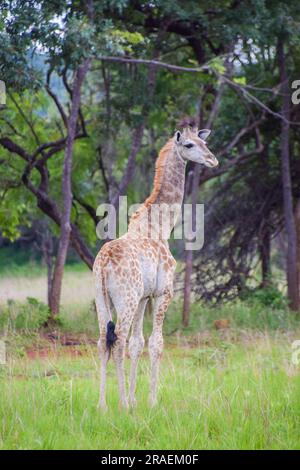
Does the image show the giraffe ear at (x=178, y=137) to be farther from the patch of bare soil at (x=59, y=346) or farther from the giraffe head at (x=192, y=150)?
the patch of bare soil at (x=59, y=346)

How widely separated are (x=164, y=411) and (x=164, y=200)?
2153mm

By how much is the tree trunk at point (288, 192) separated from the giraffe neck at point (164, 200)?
6.65 metres

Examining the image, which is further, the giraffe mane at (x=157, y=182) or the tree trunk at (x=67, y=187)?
the tree trunk at (x=67, y=187)

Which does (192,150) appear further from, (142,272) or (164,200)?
(142,272)

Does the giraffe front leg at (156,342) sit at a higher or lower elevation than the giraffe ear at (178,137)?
lower

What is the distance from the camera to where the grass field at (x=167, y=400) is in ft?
24.0

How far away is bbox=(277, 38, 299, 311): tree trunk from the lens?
50.8 ft

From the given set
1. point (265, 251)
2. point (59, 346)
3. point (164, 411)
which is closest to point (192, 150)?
point (164, 411)

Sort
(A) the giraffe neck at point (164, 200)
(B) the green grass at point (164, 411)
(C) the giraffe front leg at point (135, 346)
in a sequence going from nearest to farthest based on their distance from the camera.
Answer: (B) the green grass at point (164, 411), (C) the giraffe front leg at point (135, 346), (A) the giraffe neck at point (164, 200)

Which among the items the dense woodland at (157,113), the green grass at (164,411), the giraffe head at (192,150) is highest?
the dense woodland at (157,113)

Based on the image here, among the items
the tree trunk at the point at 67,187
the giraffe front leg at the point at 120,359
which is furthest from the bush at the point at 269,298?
the giraffe front leg at the point at 120,359

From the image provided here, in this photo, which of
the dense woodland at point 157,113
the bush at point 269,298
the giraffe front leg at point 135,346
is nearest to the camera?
the giraffe front leg at point 135,346

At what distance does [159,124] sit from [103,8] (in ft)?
11.7

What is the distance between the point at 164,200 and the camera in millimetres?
8930
